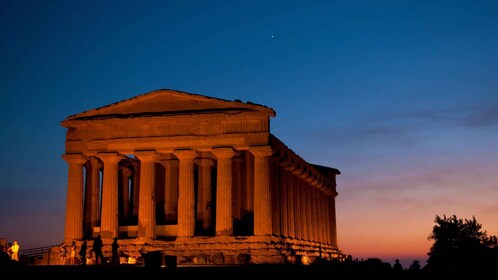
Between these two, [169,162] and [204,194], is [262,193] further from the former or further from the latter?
[169,162]

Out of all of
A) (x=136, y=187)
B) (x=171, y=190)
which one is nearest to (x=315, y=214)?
(x=136, y=187)

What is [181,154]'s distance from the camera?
57.0m

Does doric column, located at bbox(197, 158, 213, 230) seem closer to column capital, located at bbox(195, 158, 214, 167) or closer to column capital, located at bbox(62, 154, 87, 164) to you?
column capital, located at bbox(195, 158, 214, 167)

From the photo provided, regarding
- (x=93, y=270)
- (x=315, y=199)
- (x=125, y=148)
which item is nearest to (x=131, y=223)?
(x=125, y=148)

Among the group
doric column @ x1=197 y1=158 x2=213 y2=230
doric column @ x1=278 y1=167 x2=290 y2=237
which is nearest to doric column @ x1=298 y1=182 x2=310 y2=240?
doric column @ x1=278 y1=167 x2=290 y2=237

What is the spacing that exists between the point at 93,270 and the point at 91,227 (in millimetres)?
26550

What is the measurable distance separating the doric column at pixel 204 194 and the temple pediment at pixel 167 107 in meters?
5.93

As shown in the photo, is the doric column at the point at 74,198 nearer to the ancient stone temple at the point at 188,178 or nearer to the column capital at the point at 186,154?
the ancient stone temple at the point at 188,178

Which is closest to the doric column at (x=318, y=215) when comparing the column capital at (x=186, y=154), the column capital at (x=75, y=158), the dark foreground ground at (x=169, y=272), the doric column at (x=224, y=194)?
the doric column at (x=224, y=194)

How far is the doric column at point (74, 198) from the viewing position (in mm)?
58531

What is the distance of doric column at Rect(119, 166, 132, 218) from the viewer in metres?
66.2

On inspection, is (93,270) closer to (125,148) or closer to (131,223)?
(125,148)

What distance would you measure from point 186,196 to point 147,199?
10.1 ft

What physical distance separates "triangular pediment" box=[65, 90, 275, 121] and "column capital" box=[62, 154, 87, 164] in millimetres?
2886
